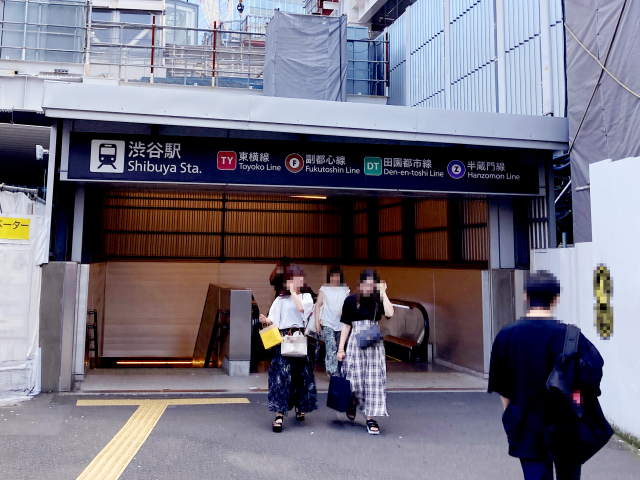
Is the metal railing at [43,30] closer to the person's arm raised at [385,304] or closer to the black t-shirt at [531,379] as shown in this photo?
the person's arm raised at [385,304]

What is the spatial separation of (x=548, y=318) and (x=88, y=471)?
11.5 feet

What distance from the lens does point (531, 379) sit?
292cm

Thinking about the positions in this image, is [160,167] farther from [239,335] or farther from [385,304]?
[385,304]

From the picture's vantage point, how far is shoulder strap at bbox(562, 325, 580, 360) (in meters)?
2.80

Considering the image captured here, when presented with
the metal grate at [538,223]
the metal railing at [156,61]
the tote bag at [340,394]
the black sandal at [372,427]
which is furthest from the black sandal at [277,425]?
the metal railing at [156,61]

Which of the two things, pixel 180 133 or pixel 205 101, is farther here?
pixel 180 133

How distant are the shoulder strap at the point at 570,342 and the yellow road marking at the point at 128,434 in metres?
3.25

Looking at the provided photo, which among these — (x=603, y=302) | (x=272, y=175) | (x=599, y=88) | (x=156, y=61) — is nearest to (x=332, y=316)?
(x=272, y=175)

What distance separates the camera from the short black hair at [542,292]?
2.99 meters

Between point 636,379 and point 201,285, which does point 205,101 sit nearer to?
point 636,379

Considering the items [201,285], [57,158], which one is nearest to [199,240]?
[201,285]

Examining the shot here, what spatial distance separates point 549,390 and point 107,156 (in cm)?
589

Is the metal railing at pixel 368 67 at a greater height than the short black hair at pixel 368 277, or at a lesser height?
greater

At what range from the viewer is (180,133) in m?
7.11
